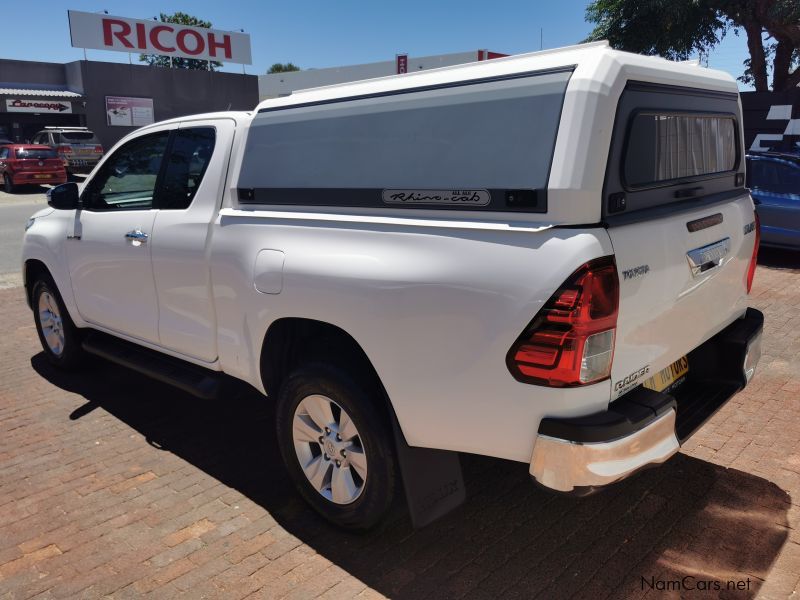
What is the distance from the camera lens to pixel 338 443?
125 inches

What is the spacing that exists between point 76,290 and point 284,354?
2327 millimetres

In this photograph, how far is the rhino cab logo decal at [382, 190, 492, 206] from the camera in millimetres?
2588

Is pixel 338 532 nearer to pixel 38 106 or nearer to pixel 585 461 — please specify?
pixel 585 461

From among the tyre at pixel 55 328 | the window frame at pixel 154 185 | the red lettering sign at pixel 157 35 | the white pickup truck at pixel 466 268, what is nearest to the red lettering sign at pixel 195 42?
the red lettering sign at pixel 157 35

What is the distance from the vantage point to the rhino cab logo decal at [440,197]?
2.59 metres

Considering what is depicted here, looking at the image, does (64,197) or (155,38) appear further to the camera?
(155,38)

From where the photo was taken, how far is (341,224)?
306 centimetres

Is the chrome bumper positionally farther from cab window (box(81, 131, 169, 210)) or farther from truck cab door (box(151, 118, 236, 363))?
cab window (box(81, 131, 169, 210))

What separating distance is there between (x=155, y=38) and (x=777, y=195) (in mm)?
32785

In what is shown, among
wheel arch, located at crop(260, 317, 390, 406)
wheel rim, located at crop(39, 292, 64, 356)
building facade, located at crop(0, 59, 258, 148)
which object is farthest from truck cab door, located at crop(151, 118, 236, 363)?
building facade, located at crop(0, 59, 258, 148)

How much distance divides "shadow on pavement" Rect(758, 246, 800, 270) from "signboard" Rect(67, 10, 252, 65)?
105ft

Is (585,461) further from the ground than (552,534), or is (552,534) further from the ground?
(585,461)

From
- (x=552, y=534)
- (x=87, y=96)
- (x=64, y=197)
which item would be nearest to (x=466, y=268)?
(x=552, y=534)

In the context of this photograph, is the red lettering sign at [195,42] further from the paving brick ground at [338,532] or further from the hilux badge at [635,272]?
the hilux badge at [635,272]
